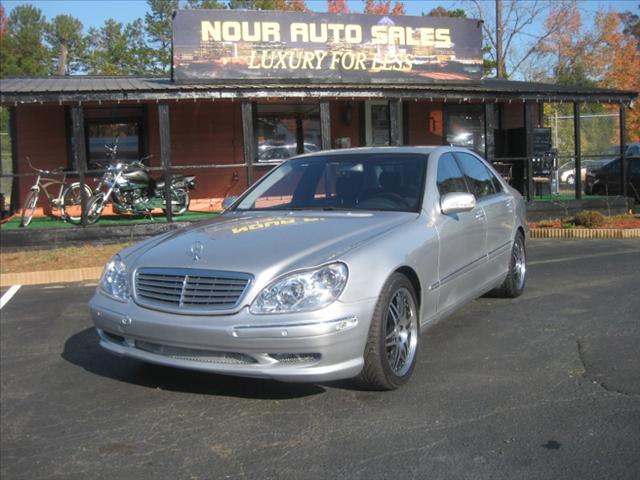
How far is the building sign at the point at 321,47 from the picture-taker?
1298 centimetres

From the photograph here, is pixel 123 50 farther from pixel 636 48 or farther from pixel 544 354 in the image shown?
pixel 544 354

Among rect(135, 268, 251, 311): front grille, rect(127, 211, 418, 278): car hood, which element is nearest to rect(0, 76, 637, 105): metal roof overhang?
rect(127, 211, 418, 278): car hood

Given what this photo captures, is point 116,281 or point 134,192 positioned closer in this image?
point 116,281

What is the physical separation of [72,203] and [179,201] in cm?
218

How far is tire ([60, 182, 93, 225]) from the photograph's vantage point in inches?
509

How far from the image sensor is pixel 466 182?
5926mm

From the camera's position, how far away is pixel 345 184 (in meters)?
5.48

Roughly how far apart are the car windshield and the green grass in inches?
258

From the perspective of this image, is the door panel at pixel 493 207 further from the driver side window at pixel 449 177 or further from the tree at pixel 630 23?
the tree at pixel 630 23

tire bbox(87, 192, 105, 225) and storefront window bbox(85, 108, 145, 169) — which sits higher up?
storefront window bbox(85, 108, 145, 169)

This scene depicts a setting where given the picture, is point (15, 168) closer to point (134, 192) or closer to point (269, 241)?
point (134, 192)

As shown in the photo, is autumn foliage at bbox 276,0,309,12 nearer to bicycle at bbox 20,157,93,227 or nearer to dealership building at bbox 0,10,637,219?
dealership building at bbox 0,10,637,219

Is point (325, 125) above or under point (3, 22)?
under

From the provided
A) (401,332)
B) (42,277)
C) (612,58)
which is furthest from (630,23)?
(401,332)
